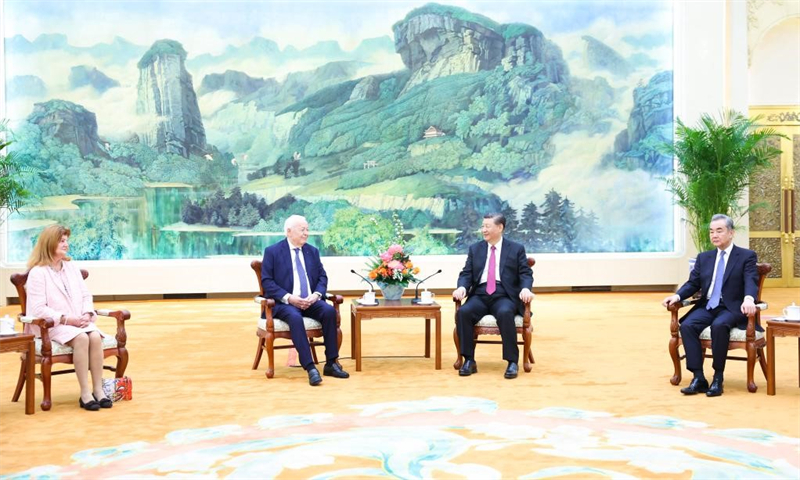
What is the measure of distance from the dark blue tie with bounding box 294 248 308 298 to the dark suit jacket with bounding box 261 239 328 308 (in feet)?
0.10

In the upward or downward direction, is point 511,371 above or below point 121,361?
below

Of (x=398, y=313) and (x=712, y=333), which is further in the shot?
(x=398, y=313)

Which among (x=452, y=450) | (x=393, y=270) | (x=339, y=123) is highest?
(x=339, y=123)

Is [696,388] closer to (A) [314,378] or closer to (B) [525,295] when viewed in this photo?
(B) [525,295]

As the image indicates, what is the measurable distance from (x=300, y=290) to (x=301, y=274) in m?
0.13

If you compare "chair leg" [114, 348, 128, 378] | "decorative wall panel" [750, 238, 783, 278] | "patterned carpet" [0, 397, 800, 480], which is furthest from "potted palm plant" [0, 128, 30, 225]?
"decorative wall panel" [750, 238, 783, 278]

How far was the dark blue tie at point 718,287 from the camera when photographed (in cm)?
608

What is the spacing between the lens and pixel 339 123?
1343cm

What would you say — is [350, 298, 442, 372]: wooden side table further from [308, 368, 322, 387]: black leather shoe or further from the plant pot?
[308, 368, 322, 387]: black leather shoe

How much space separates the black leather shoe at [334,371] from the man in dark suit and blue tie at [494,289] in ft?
2.76

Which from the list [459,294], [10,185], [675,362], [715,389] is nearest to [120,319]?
[459,294]

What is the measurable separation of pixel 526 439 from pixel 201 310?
291 inches

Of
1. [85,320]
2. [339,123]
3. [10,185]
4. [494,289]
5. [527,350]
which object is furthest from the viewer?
[339,123]

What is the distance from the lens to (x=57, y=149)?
12828 mm
